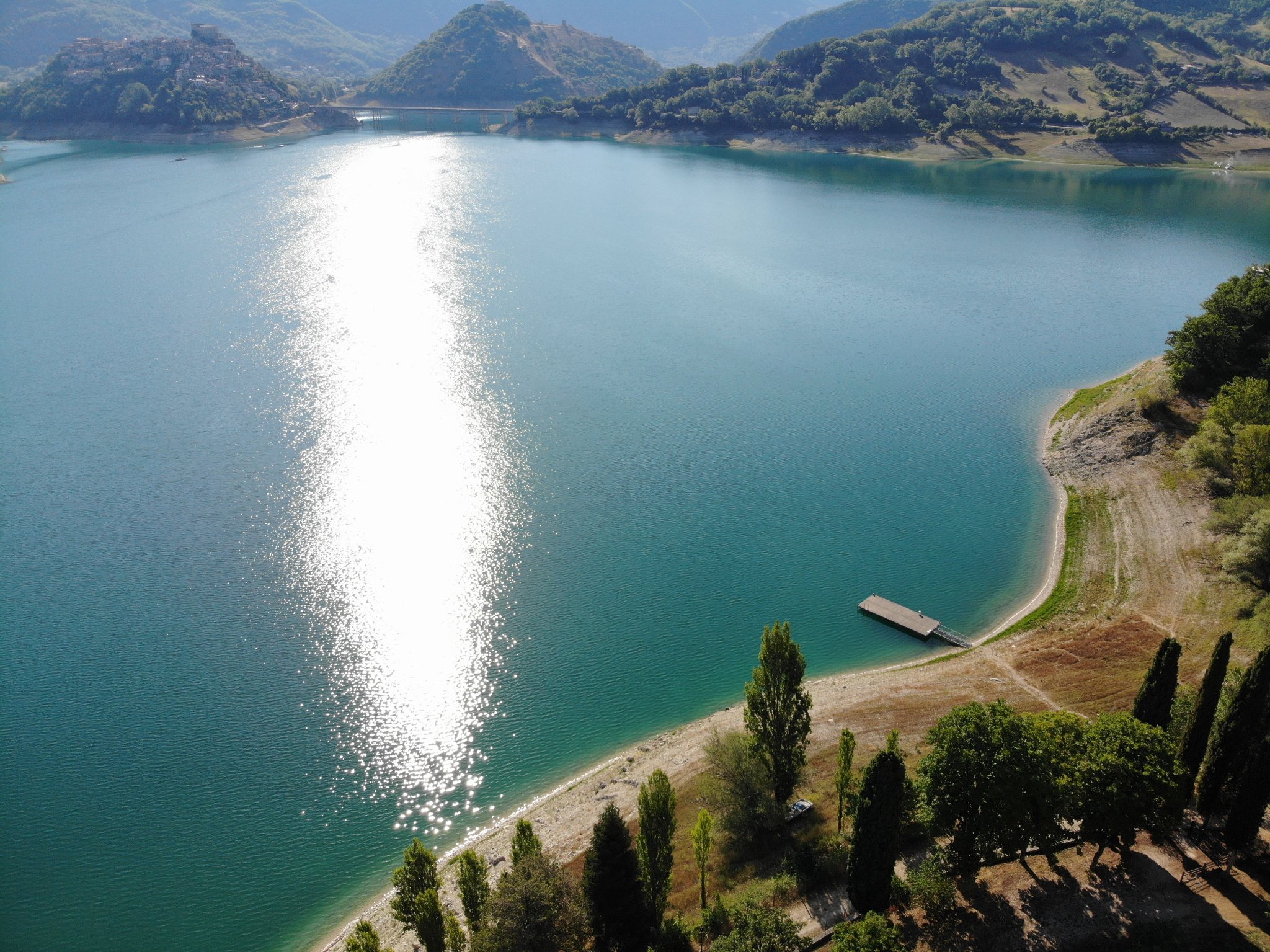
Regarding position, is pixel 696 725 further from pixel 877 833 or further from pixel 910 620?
pixel 910 620

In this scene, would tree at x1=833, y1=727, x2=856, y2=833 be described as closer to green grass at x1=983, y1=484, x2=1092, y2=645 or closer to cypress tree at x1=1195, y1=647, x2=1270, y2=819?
cypress tree at x1=1195, y1=647, x2=1270, y2=819

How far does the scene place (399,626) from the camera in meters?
40.8

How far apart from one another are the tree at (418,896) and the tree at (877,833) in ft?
40.9

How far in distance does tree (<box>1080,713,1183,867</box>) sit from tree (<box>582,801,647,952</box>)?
13.9 meters

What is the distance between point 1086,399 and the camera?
6200cm

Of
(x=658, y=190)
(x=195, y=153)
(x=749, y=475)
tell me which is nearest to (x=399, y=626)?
(x=749, y=475)

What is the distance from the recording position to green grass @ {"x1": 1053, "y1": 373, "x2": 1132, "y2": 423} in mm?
59938

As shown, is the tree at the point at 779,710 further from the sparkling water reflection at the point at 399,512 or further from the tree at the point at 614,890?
the sparkling water reflection at the point at 399,512

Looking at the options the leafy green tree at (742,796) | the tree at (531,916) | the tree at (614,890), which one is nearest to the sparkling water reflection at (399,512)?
the tree at (531,916)

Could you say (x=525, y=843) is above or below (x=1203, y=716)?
below

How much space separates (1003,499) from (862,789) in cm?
3444

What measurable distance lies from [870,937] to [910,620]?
2221 centimetres

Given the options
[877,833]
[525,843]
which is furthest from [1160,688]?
[525,843]

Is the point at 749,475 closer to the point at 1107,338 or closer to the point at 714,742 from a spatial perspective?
the point at 714,742
